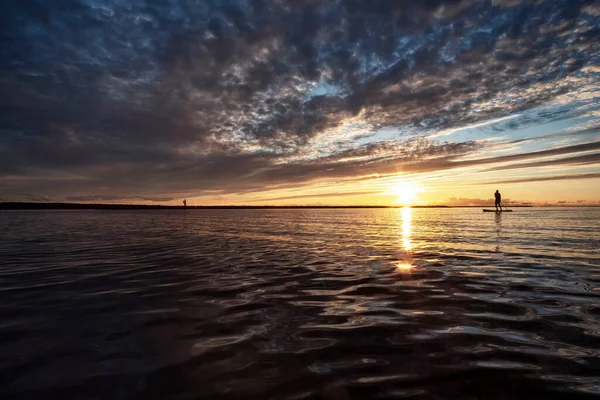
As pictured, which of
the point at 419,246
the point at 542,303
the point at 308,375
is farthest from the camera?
the point at 419,246

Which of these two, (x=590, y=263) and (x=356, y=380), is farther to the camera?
(x=590, y=263)

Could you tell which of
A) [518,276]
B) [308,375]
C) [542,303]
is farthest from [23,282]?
[518,276]

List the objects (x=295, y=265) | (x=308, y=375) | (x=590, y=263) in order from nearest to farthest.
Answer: (x=308, y=375), (x=590, y=263), (x=295, y=265)

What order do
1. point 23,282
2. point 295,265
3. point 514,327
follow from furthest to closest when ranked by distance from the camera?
1. point 295,265
2. point 23,282
3. point 514,327

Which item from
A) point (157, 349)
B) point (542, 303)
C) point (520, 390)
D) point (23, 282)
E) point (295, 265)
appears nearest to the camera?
point (520, 390)

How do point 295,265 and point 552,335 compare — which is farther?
point 295,265

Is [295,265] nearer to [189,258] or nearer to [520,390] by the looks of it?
[189,258]

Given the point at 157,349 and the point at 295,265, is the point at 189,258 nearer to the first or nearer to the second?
the point at 295,265

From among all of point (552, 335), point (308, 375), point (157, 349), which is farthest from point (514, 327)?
point (157, 349)

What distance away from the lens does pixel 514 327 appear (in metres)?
6.34

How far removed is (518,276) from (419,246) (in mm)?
8435

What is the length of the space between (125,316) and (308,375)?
4.91 m

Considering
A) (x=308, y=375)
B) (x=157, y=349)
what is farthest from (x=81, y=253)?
(x=308, y=375)

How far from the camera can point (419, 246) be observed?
19297 millimetres
